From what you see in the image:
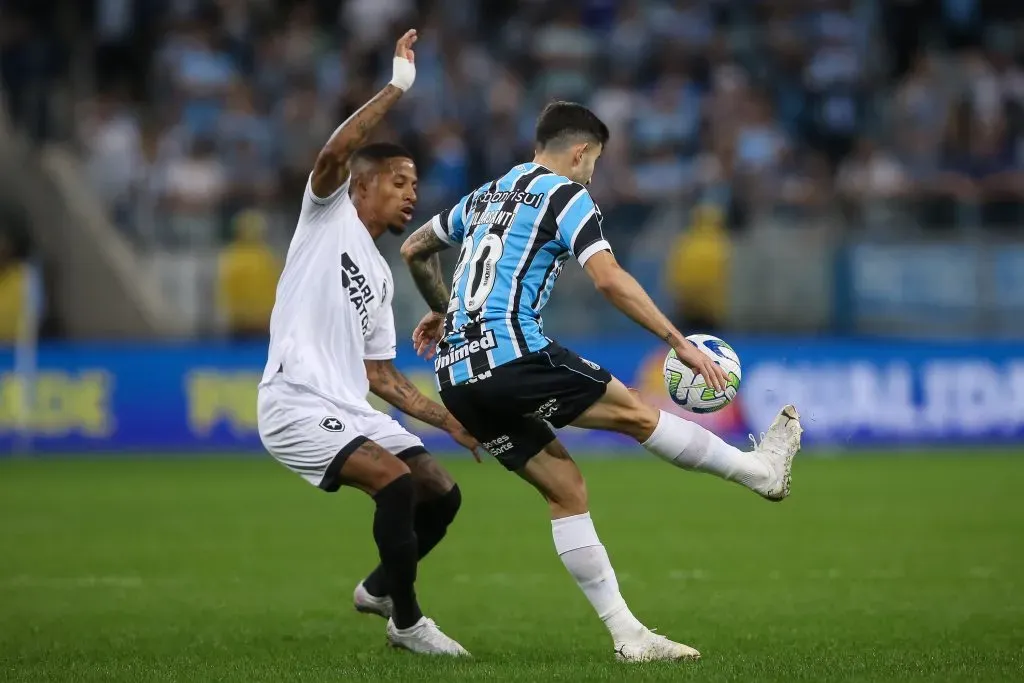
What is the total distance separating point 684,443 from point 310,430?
181 centimetres

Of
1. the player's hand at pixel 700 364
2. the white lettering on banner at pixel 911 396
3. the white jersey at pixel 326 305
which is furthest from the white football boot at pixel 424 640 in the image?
the white lettering on banner at pixel 911 396

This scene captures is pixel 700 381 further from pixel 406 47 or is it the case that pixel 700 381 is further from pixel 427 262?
pixel 406 47

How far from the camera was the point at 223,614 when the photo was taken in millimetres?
8727

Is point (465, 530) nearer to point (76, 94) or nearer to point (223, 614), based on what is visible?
point (223, 614)

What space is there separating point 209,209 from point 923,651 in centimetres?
1498

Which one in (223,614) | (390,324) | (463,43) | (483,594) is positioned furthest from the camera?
(463,43)

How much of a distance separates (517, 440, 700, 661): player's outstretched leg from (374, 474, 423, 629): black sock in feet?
1.96

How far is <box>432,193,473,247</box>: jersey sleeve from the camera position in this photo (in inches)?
301

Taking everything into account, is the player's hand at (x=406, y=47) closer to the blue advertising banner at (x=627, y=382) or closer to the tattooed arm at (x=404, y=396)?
the tattooed arm at (x=404, y=396)

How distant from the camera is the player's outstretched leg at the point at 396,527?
7352mm

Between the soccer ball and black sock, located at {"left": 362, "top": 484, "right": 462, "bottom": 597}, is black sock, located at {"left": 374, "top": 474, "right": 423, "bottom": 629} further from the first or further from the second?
→ the soccer ball

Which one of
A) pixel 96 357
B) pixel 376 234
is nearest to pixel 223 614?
pixel 376 234

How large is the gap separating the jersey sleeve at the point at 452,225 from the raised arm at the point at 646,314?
3.64 feet

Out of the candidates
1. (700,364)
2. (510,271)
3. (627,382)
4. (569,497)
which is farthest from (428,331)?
(627,382)
